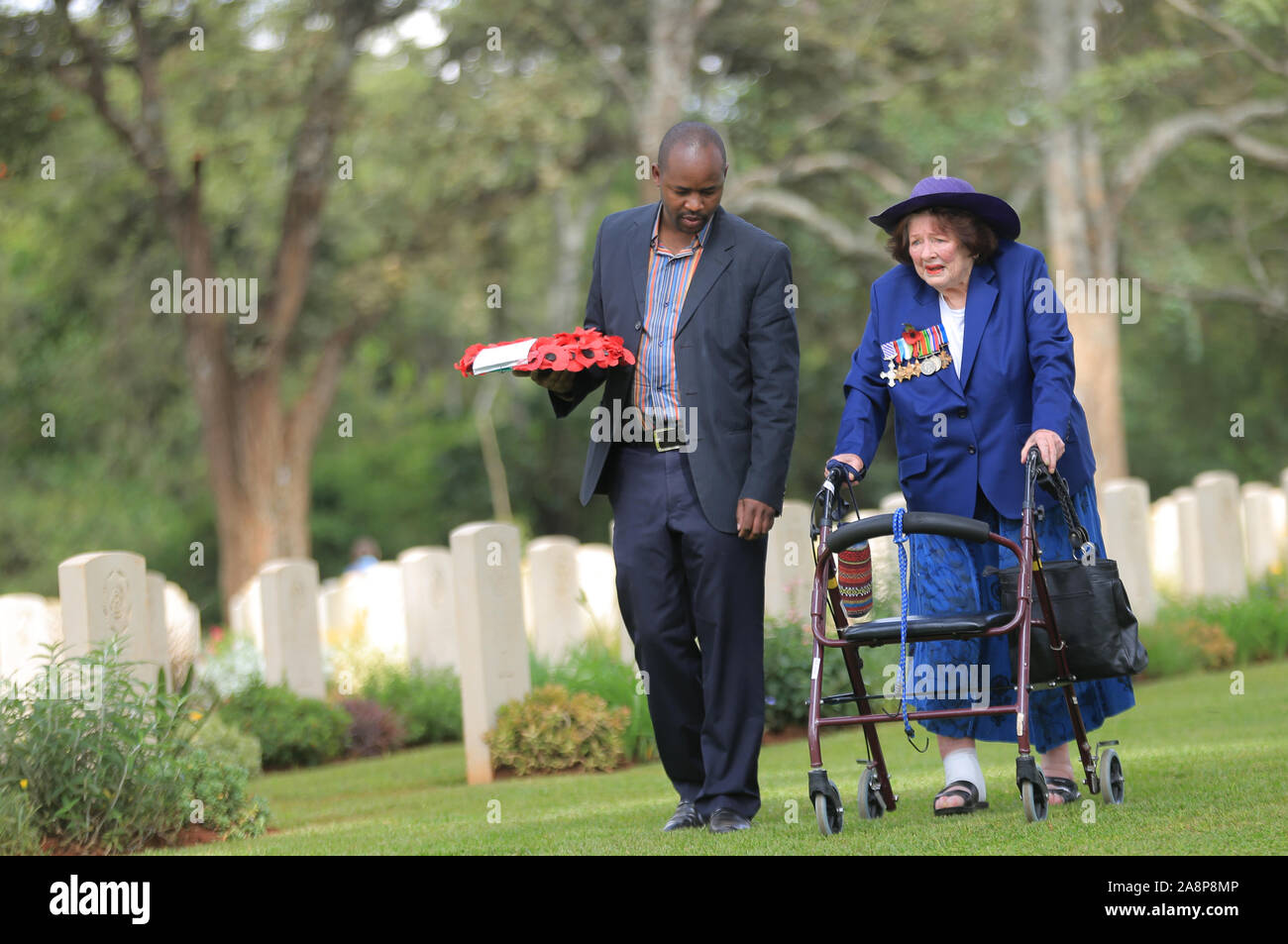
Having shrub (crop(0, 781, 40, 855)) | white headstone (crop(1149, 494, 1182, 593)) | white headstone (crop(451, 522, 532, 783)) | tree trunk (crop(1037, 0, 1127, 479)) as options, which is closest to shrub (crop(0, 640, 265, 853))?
shrub (crop(0, 781, 40, 855))

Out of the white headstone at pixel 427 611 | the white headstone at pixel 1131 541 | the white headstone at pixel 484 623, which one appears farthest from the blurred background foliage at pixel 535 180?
the white headstone at pixel 484 623

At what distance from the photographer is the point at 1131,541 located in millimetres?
12219

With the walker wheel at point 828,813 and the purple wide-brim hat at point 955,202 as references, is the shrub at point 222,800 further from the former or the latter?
the purple wide-brim hat at point 955,202

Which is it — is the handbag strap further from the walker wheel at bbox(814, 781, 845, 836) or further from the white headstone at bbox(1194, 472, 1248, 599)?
the white headstone at bbox(1194, 472, 1248, 599)

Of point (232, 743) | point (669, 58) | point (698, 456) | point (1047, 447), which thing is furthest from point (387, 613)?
point (669, 58)

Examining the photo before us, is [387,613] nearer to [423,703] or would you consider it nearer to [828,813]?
[423,703]

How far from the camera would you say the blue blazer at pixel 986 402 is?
17.8 feet

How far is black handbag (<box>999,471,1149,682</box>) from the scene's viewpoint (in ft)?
17.0

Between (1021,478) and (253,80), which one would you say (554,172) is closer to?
(253,80)

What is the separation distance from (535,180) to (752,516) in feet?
51.7

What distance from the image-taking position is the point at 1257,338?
27703mm

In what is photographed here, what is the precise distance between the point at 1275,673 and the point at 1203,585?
2.83m
